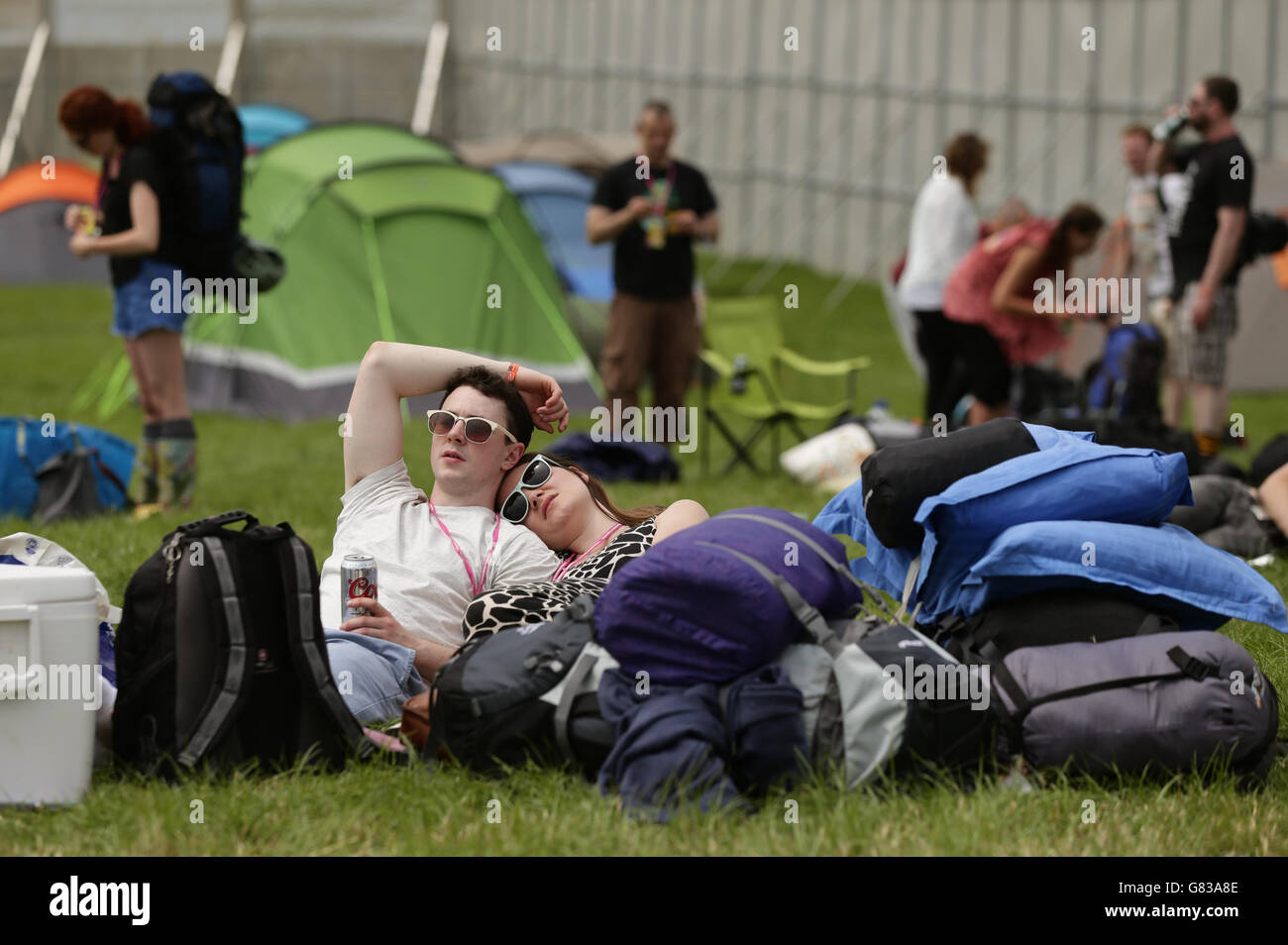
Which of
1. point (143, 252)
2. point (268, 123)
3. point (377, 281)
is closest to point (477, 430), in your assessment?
point (143, 252)

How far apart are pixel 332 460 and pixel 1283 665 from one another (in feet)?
17.6

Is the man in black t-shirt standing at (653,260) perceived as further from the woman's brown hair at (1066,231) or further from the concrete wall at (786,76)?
the woman's brown hair at (1066,231)

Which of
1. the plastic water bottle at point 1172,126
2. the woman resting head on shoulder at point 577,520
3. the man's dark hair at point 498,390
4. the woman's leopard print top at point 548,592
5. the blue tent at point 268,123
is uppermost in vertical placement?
the blue tent at point 268,123

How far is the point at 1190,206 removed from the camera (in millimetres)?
7707

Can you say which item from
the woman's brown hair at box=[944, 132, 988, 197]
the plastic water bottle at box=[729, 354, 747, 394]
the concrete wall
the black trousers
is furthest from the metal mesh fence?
the black trousers

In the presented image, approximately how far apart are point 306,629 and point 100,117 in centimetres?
380

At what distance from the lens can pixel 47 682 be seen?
9.64ft

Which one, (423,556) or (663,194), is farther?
(663,194)

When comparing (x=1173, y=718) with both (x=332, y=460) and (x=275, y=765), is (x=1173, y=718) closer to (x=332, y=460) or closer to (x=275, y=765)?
(x=275, y=765)

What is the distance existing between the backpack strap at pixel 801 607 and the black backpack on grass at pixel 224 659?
804 millimetres

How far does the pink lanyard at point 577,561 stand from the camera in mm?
3766

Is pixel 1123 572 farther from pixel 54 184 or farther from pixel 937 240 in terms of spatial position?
pixel 54 184

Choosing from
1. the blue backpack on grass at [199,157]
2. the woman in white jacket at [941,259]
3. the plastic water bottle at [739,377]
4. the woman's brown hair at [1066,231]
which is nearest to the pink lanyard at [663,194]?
the plastic water bottle at [739,377]

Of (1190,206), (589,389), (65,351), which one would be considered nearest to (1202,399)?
(1190,206)
